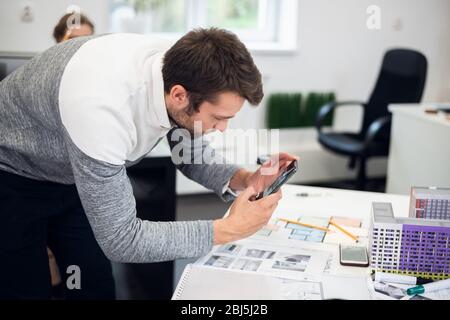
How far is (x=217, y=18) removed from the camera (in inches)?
145

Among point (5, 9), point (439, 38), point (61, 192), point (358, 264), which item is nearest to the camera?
point (358, 264)

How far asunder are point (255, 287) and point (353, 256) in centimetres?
26

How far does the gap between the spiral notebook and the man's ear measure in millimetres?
356

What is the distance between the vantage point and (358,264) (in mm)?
1192

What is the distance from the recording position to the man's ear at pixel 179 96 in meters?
1.07

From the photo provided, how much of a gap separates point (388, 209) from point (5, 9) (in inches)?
99.8

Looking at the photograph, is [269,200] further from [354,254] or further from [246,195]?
[354,254]

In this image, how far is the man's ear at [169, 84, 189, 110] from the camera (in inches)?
42.3

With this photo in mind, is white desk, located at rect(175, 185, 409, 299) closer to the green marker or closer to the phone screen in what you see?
the phone screen

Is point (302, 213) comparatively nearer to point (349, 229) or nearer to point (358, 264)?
point (349, 229)

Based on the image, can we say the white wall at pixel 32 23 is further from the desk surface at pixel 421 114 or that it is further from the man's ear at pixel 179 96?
the man's ear at pixel 179 96

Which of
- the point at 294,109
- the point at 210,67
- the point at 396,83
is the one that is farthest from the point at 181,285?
the point at 294,109

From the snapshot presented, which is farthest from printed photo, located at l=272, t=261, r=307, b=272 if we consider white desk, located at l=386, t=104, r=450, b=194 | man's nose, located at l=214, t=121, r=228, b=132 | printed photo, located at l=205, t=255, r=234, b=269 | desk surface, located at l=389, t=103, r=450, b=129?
desk surface, located at l=389, t=103, r=450, b=129
